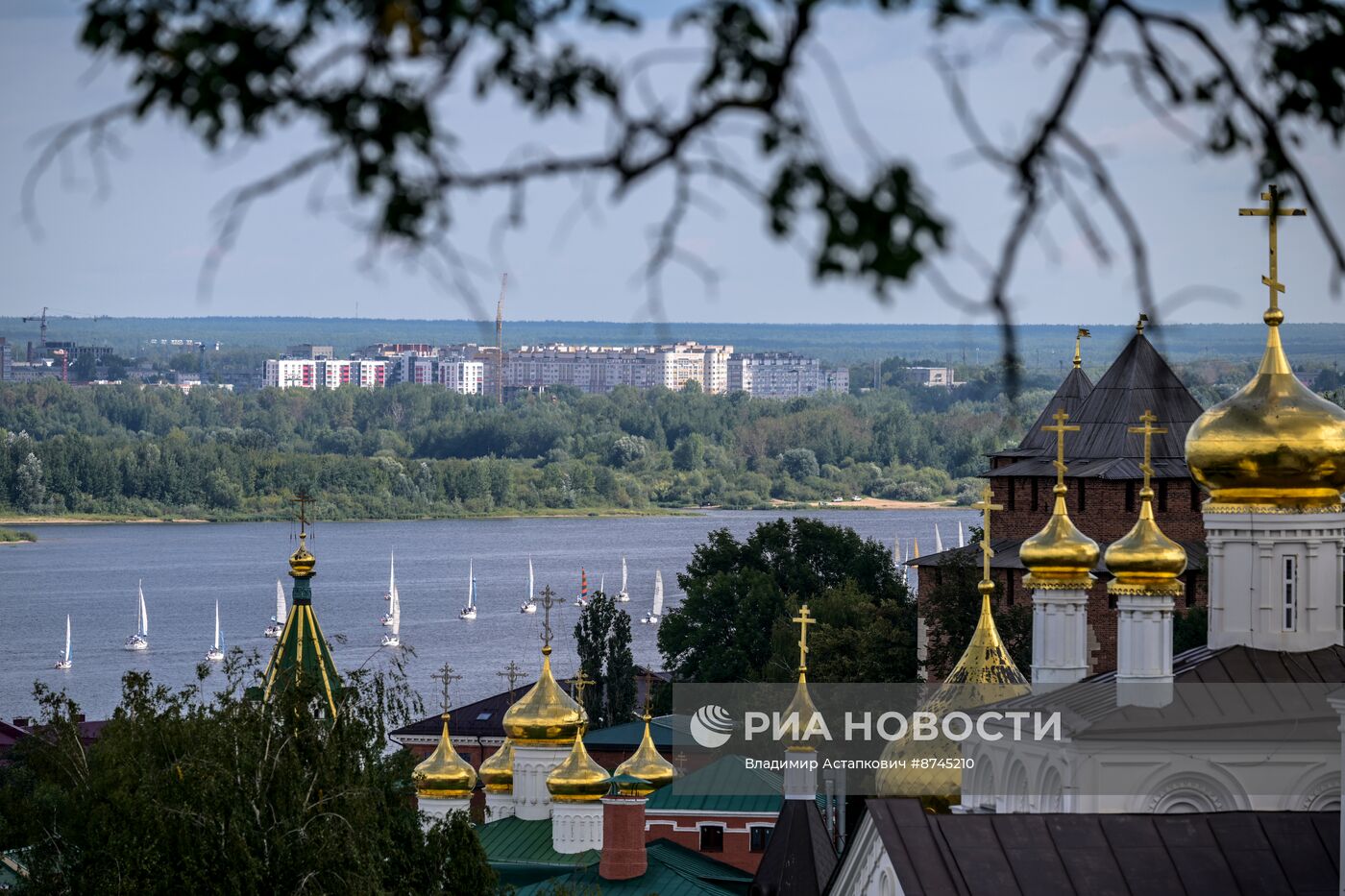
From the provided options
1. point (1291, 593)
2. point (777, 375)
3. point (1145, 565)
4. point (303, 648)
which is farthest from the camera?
point (777, 375)

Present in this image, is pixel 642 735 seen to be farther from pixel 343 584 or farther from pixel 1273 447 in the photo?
pixel 343 584

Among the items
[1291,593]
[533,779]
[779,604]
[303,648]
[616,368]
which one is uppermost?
[616,368]

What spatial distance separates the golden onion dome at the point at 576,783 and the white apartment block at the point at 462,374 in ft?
391

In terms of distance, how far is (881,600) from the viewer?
35.6 m

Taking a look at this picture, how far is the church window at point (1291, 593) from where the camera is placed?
14156 mm

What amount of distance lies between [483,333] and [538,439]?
10772 cm

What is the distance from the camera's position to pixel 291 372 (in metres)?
151

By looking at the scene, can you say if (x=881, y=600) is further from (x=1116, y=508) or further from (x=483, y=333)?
(x=483, y=333)

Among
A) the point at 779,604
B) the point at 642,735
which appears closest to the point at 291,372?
the point at 779,604

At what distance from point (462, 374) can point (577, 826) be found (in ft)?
419

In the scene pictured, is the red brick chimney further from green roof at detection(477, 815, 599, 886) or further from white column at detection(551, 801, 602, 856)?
white column at detection(551, 801, 602, 856)

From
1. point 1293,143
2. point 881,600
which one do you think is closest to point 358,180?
point 1293,143

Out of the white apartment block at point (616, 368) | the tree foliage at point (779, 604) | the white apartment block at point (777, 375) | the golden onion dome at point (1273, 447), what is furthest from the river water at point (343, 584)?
the white apartment block at point (616, 368)

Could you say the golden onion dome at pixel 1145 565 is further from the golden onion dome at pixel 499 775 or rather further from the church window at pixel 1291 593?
the golden onion dome at pixel 499 775
